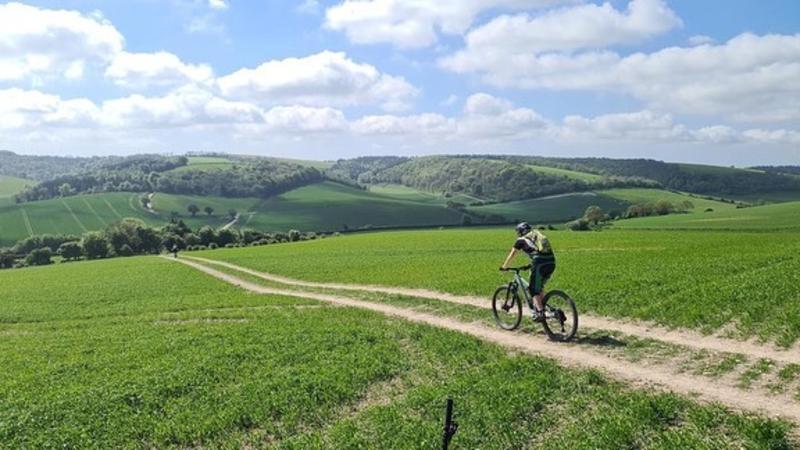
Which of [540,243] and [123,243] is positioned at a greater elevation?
[540,243]

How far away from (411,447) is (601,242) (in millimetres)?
57678

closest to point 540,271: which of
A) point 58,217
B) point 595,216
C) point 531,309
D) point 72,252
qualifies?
point 531,309

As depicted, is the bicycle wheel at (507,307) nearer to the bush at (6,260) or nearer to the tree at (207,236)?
the tree at (207,236)

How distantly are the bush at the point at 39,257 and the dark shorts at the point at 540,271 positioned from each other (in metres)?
140

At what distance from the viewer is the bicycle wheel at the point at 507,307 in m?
21.5

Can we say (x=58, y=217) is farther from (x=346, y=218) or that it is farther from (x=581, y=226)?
(x=581, y=226)

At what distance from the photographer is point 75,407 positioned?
52.2 feet

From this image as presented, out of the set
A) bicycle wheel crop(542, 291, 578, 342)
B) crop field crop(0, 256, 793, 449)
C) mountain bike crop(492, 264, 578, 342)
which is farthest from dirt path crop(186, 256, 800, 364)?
crop field crop(0, 256, 793, 449)

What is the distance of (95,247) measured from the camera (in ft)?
424

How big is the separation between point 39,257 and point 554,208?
148 metres

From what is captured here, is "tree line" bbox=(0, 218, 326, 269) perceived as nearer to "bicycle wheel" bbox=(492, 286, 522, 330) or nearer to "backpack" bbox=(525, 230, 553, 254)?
"bicycle wheel" bbox=(492, 286, 522, 330)

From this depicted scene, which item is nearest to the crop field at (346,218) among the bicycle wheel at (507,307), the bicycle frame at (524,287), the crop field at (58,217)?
the crop field at (58,217)

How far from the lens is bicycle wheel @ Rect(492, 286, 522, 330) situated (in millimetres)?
21500

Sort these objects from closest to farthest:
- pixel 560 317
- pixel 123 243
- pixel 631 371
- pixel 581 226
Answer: pixel 631 371 → pixel 560 317 → pixel 581 226 → pixel 123 243
